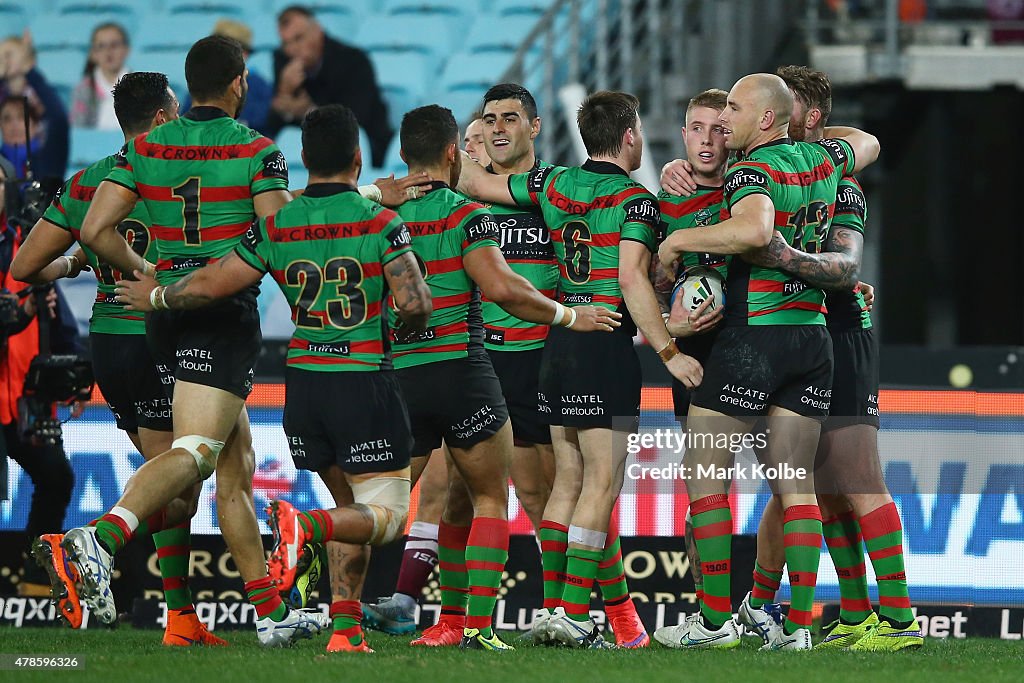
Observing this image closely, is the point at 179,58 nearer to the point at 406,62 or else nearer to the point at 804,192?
the point at 406,62

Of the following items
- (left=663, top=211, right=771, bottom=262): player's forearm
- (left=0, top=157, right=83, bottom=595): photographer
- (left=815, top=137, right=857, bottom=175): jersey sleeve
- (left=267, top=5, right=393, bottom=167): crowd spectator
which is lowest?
(left=0, top=157, right=83, bottom=595): photographer

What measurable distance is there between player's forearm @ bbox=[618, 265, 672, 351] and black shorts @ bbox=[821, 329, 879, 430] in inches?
37.9

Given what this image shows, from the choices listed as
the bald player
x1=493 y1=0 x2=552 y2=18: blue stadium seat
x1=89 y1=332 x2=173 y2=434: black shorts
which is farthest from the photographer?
x1=493 y1=0 x2=552 y2=18: blue stadium seat

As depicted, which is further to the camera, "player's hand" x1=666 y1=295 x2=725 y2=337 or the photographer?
the photographer

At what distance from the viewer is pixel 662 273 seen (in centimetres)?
670

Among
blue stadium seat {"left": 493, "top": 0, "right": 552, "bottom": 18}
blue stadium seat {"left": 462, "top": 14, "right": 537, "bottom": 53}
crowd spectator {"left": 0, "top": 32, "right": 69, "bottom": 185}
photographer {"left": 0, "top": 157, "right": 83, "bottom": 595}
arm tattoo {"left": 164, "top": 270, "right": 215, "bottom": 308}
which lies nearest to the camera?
arm tattoo {"left": 164, "top": 270, "right": 215, "bottom": 308}

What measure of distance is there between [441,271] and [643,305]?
35.5 inches

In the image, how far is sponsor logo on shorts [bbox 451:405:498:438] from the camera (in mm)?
6438

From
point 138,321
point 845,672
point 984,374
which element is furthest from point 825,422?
point 138,321

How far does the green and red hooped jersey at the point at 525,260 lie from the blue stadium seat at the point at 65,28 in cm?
994

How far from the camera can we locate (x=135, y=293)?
6180 mm

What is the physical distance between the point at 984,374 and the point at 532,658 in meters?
3.82

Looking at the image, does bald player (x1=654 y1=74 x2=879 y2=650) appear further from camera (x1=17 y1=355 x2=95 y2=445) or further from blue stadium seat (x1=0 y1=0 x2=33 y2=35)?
blue stadium seat (x1=0 y1=0 x2=33 y2=35)

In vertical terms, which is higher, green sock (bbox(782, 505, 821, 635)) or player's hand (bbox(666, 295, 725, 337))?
player's hand (bbox(666, 295, 725, 337))
